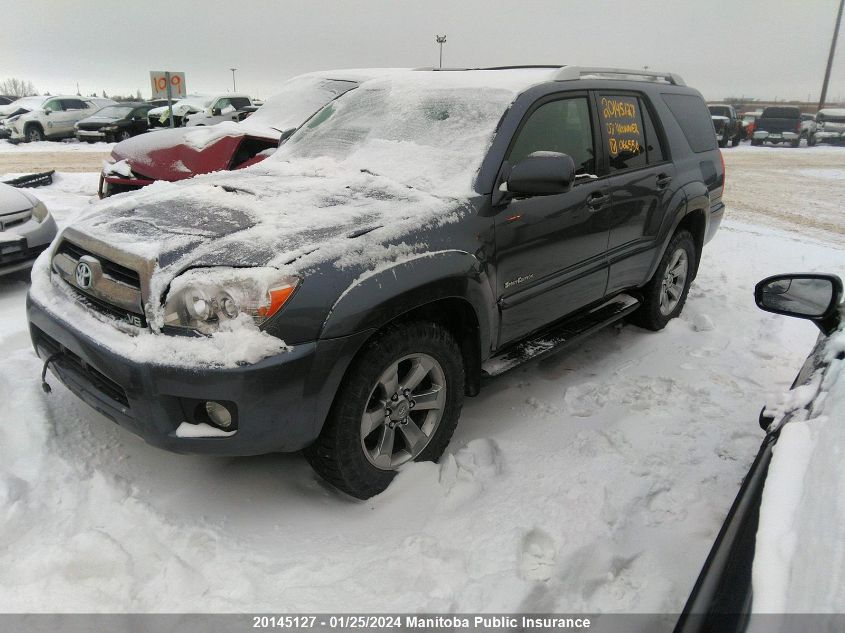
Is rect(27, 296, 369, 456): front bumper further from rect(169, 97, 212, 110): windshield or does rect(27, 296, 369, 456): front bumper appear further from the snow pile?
rect(169, 97, 212, 110): windshield

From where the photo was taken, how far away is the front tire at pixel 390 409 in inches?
97.1

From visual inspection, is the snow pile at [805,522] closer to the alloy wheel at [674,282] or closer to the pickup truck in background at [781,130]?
the alloy wheel at [674,282]

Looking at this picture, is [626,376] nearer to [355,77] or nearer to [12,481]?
[12,481]

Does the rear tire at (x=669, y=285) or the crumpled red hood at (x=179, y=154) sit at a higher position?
the crumpled red hood at (x=179, y=154)

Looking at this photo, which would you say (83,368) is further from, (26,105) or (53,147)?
(26,105)

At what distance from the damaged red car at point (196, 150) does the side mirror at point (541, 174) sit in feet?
12.2

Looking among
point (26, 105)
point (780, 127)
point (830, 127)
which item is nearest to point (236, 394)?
point (26, 105)

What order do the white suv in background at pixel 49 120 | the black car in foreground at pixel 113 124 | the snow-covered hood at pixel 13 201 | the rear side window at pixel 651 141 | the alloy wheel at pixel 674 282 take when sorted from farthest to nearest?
the white suv in background at pixel 49 120 → the black car in foreground at pixel 113 124 → the snow-covered hood at pixel 13 201 → the alloy wheel at pixel 674 282 → the rear side window at pixel 651 141

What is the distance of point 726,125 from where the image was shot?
25.2 m

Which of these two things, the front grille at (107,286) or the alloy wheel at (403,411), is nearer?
the front grille at (107,286)

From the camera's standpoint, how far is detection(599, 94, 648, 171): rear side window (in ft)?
12.5

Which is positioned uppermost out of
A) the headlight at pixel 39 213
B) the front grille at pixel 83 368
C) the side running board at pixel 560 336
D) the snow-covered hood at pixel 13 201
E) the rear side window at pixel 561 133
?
the rear side window at pixel 561 133

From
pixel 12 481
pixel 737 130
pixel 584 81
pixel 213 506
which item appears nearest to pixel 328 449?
pixel 213 506

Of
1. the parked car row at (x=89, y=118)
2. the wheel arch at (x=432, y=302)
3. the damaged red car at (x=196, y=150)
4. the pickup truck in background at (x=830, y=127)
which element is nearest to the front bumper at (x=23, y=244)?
the damaged red car at (x=196, y=150)
